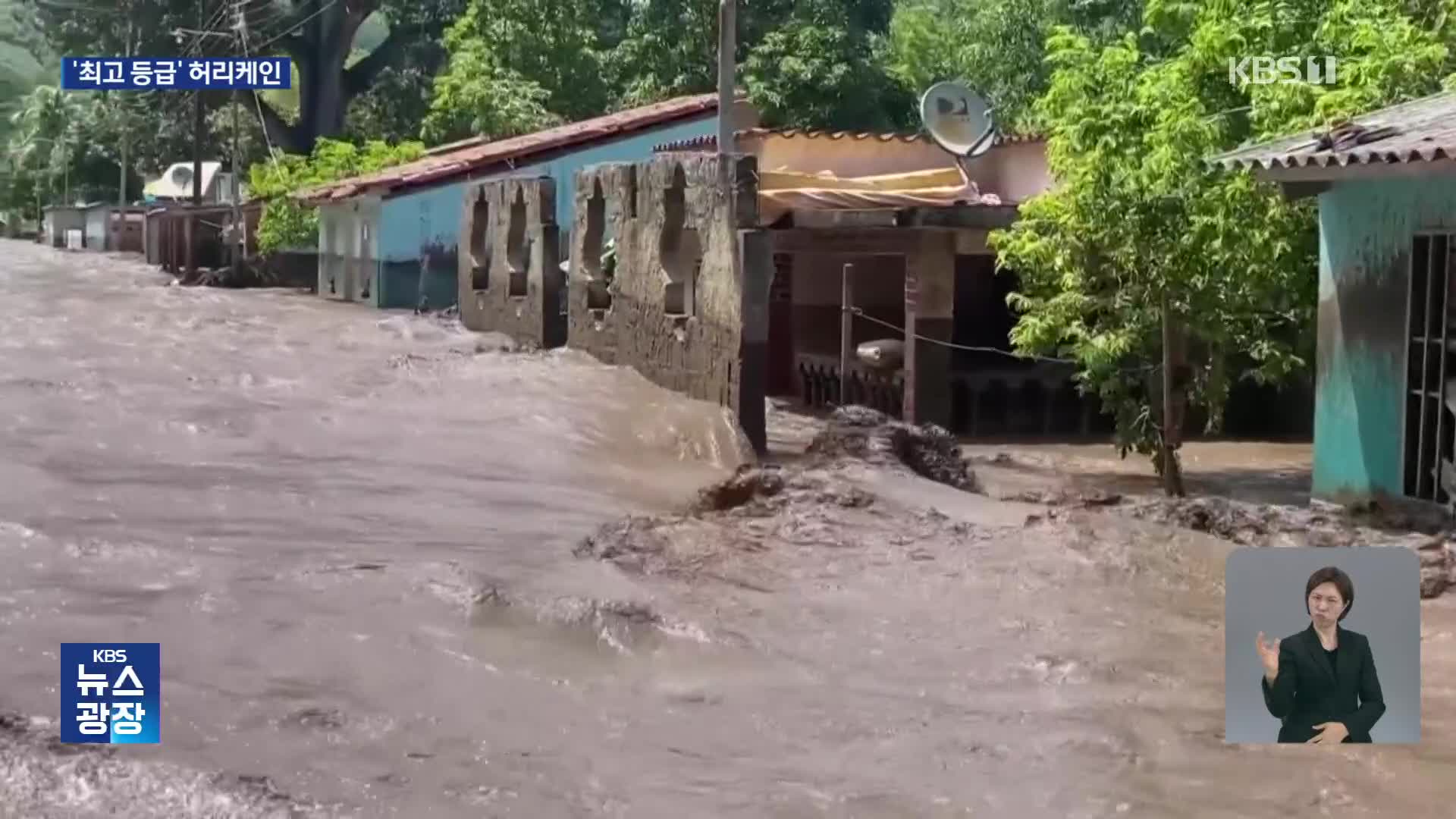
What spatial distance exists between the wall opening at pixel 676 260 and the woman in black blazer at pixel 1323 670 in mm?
10963

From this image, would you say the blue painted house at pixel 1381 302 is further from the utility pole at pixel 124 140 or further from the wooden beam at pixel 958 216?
the utility pole at pixel 124 140

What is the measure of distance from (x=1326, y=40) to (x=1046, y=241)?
2378 mm

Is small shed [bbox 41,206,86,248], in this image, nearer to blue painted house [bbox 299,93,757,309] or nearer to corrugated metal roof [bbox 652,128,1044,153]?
blue painted house [bbox 299,93,757,309]

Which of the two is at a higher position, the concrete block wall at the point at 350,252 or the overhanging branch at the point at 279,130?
the overhanging branch at the point at 279,130

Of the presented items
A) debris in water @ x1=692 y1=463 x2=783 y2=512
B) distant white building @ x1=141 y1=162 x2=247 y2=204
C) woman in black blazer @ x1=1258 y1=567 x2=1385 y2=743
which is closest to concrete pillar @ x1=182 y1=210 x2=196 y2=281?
distant white building @ x1=141 y1=162 x2=247 y2=204

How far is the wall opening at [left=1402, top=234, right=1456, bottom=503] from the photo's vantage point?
973 centimetres

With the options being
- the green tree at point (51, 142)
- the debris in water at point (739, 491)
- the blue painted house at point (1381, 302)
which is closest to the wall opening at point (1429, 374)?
the blue painted house at point (1381, 302)

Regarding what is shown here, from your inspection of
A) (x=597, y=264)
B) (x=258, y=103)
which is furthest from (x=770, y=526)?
(x=258, y=103)

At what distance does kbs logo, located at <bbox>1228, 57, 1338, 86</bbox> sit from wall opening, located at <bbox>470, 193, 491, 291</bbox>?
12635mm

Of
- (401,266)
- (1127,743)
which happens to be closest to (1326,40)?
(1127,743)

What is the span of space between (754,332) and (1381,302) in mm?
4361

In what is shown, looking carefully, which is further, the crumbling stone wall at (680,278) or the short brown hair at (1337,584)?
the crumbling stone wall at (680,278)

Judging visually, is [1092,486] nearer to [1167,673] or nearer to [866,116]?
[1167,673]

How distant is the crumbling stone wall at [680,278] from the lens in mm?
12758
